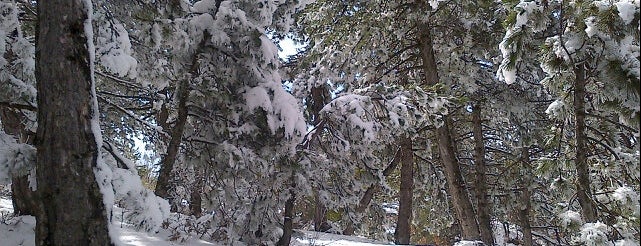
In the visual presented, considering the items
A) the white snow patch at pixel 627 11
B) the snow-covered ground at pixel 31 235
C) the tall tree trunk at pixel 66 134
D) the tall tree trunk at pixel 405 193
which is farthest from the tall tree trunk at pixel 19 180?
the tall tree trunk at pixel 405 193

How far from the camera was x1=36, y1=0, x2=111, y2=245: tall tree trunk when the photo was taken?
3945mm

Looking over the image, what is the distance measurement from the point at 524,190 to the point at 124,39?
9441 millimetres

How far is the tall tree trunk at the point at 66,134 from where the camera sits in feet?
12.9

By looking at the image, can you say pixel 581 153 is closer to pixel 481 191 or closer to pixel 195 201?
pixel 481 191

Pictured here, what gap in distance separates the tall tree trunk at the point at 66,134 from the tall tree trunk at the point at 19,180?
110 inches

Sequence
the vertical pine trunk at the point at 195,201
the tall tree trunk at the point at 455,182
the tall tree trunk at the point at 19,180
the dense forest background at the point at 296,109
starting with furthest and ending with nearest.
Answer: the vertical pine trunk at the point at 195,201 < the tall tree trunk at the point at 455,182 < the tall tree trunk at the point at 19,180 < the dense forest background at the point at 296,109

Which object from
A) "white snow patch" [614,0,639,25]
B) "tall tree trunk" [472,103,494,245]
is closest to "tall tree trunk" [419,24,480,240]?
"tall tree trunk" [472,103,494,245]

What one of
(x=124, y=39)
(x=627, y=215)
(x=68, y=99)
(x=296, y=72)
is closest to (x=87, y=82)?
(x=68, y=99)

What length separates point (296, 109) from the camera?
23.8 feet

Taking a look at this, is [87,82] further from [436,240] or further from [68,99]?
[436,240]

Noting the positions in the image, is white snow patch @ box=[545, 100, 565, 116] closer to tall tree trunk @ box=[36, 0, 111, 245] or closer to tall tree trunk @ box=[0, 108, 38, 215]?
tall tree trunk @ box=[36, 0, 111, 245]

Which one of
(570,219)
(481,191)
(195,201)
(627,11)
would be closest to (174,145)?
(195,201)

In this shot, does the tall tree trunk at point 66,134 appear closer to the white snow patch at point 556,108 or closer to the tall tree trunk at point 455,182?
the white snow patch at point 556,108

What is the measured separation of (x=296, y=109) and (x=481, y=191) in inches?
196
